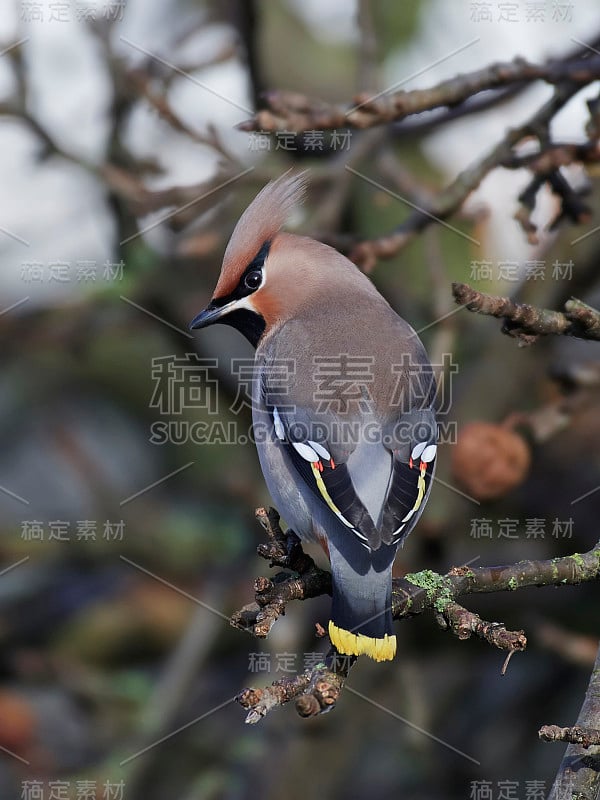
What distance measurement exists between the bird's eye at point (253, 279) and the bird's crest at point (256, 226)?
3 centimetres

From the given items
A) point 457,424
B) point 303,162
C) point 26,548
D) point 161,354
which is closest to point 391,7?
point 303,162

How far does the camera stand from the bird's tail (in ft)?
7.11

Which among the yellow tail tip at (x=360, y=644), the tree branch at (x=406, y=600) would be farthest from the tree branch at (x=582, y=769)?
the yellow tail tip at (x=360, y=644)

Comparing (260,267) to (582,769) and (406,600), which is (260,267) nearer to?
(406,600)

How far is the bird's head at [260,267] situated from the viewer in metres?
2.87

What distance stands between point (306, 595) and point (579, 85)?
1610 millimetres

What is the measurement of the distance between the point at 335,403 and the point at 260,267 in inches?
23.4

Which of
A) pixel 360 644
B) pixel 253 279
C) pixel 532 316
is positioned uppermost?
pixel 532 316

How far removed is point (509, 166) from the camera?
2906mm

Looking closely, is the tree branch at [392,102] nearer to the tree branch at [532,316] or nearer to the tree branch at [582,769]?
the tree branch at [532,316]

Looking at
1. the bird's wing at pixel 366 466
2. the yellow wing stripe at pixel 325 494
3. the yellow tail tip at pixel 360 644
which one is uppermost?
the bird's wing at pixel 366 466

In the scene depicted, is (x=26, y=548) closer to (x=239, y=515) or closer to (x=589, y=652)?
(x=239, y=515)

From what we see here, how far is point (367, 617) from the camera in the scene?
2195 millimetres

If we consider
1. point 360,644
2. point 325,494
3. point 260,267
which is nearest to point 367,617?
point 360,644
